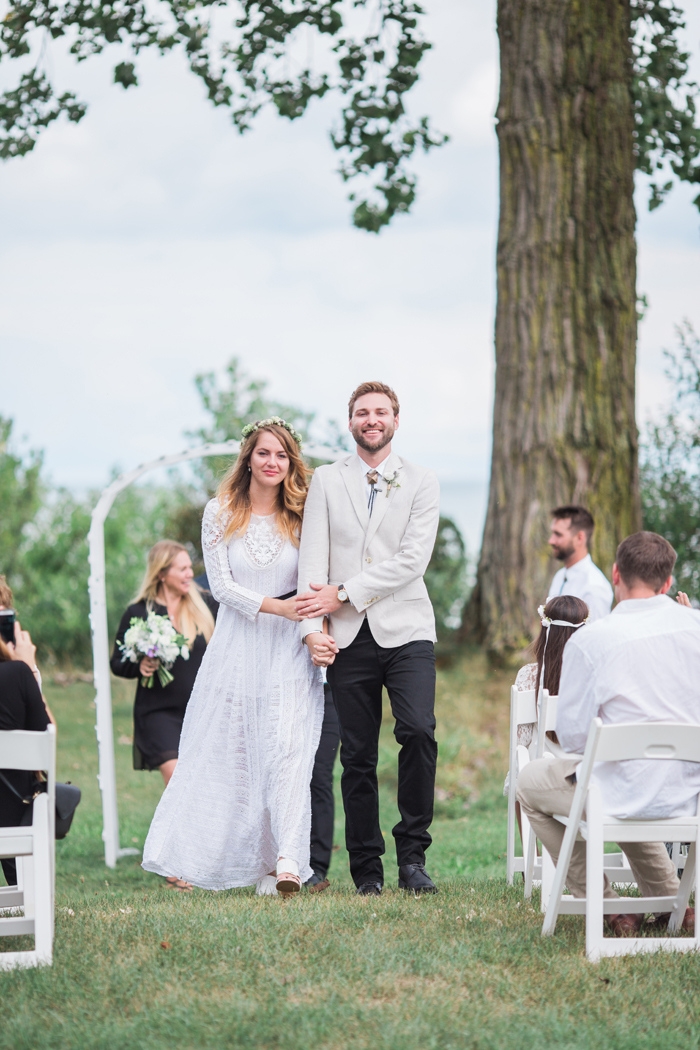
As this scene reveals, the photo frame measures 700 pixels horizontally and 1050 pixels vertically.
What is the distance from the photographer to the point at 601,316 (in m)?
10.5

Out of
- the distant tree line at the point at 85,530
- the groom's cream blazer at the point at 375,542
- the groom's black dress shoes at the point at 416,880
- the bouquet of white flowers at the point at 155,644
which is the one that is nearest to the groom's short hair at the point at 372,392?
the groom's cream blazer at the point at 375,542

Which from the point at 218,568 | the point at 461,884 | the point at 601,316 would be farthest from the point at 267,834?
the point at 601,316

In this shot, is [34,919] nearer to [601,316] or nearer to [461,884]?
[461,884]

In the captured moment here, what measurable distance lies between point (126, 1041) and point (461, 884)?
2.77m

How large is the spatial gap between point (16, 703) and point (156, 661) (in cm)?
312

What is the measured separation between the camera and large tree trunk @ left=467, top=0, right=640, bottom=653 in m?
10.4

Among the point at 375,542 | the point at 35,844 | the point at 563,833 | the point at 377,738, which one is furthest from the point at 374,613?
the point at 35,844

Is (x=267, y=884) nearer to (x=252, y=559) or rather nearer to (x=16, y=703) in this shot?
(x=252, y=559)

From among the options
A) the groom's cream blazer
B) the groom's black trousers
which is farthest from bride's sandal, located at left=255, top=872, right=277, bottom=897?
the groom's cream blazer

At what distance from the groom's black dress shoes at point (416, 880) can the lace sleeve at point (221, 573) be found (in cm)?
144

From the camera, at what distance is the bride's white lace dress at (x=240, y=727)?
5.96m

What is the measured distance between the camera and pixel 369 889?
5551 millimetres

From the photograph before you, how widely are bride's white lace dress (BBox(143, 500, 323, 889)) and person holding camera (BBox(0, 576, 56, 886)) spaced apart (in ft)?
3.51

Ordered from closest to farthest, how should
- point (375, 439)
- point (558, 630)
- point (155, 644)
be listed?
point (375, 439), point (558, 630), point (155, 644)
